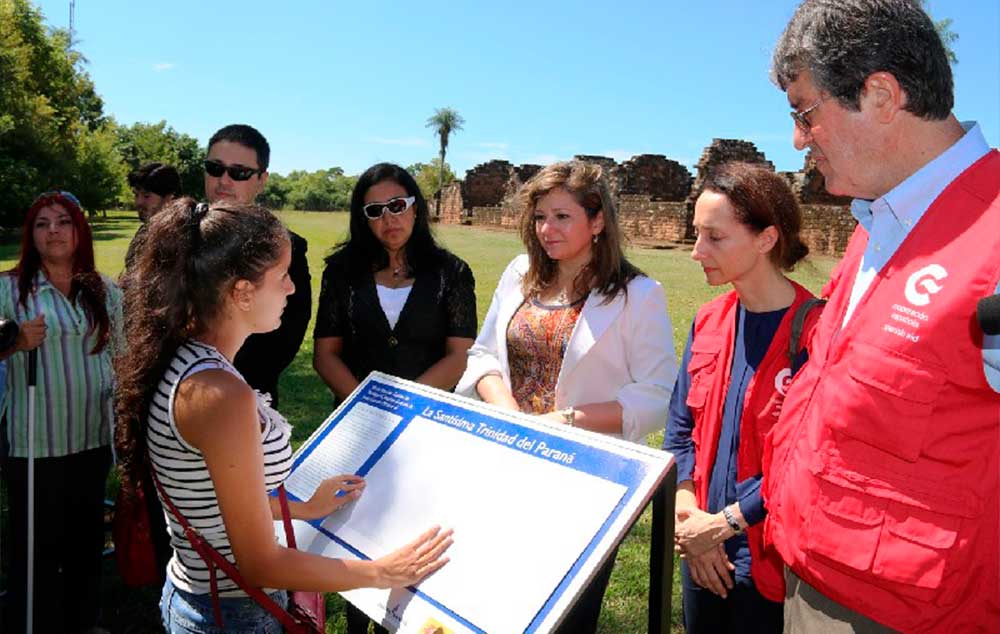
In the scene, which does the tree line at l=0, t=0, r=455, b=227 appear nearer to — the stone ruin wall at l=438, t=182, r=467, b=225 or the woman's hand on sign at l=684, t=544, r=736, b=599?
the stone ruin wall at l=438, t=182, r=467, b=225

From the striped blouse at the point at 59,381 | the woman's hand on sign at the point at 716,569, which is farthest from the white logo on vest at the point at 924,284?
the striped blouse at the point at 59,381

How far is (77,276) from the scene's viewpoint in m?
3.68

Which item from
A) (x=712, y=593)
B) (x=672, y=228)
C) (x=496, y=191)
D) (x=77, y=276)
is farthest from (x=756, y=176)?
(x=496, y=191)

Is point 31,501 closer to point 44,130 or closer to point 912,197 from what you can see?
point 912,197

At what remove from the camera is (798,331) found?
2.32m

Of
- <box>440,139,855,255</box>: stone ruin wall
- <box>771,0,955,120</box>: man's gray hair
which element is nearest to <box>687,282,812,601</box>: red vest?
<box>771,0,955,120</box>: man's gray hair

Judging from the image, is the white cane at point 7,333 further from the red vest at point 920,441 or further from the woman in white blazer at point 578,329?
the red vest at point 920,441

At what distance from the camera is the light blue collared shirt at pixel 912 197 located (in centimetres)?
170

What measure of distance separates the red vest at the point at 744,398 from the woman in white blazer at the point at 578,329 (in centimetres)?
26

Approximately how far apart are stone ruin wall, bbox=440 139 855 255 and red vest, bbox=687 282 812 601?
1013 cm

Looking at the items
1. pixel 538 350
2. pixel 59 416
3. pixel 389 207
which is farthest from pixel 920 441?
pixel 59 416

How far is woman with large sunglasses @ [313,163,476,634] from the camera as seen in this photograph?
3564mm

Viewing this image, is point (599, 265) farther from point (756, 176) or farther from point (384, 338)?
point (384, 338)

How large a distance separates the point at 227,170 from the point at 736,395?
2.62 metres
